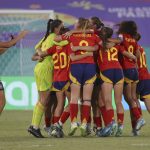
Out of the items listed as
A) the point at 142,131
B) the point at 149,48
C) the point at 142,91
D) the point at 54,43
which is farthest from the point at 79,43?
the point at 149,48

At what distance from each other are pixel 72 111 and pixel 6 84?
384 inches

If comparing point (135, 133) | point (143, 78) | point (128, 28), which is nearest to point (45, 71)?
point (128, 28)

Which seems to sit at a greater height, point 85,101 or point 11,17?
point 11,17

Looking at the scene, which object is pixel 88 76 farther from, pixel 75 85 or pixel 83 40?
pixel 83 40

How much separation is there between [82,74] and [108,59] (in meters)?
0.57

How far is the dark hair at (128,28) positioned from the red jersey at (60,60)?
992 mm

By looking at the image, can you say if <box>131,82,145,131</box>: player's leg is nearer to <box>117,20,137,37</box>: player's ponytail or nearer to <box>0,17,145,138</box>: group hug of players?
<box>0,17,145,138</box>: group hug of players

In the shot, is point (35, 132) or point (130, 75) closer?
point (35, 132)

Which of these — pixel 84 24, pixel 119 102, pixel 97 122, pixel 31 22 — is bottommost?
pixel 97 122

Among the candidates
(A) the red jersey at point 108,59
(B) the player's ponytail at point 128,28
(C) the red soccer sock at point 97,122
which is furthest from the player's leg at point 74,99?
(B) the player's ponytail at point 128,28

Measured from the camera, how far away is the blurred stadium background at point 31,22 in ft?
75.4

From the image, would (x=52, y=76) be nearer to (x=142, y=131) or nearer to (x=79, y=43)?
(x=79, y=43)

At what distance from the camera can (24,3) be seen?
3048 cm

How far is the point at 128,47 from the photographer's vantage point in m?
14.1
